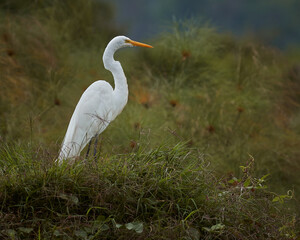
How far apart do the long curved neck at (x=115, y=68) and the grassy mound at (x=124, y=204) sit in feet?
3.30

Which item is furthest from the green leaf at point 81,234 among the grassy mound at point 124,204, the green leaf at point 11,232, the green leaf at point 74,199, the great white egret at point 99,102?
the great white egret at point 99,102

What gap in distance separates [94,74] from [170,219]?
424cm

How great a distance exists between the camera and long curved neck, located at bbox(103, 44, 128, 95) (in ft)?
10.1

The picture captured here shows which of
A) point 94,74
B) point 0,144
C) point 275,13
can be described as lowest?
point 275,13

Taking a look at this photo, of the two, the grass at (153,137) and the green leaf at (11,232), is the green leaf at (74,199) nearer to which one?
the grass at (153,137)

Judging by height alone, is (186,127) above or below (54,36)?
below

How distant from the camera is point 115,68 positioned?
3.11 meters

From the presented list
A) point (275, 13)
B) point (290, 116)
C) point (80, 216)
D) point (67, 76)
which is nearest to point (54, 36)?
point (67, 76)

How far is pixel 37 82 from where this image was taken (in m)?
5.78

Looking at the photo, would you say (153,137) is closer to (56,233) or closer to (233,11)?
(56,233)

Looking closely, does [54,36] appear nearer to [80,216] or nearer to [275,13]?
[80,216]

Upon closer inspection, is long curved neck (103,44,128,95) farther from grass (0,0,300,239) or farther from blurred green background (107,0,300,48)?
blurred green background (107,0,300,48)

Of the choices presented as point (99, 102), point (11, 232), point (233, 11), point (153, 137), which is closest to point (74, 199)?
point (11, 232)

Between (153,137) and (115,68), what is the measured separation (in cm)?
124
